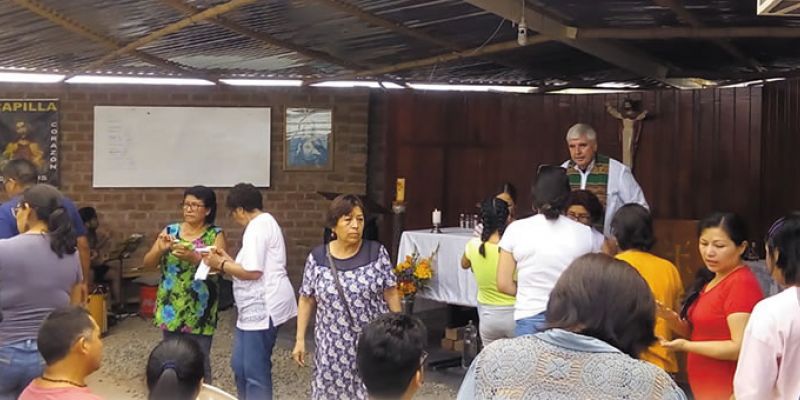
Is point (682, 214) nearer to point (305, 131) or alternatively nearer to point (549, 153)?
point (549, 153)

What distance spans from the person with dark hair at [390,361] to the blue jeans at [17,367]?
6.14ft

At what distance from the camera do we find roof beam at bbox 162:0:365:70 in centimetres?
580

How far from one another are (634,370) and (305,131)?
7.79 metres

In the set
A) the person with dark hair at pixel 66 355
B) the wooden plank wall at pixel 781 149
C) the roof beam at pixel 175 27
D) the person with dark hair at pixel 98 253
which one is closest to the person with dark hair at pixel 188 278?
the roof beam at pixel 175 27

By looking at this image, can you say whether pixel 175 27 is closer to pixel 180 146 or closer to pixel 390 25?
pixel 390 25

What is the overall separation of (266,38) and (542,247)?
3.56m

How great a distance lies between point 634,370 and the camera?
1873 mm

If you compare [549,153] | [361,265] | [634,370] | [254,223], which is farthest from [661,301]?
[549,153]

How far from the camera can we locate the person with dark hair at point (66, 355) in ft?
9.27

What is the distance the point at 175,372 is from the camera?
2668 millimetres

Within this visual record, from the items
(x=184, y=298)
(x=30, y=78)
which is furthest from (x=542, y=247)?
(x=30, y=78)

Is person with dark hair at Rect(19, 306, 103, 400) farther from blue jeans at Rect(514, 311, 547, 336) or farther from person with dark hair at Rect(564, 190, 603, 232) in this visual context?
person with dark hair at Rect(564, 190, 603, 232)

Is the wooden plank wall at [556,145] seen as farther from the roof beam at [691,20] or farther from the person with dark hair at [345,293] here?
the person with dark hair at [345,293]

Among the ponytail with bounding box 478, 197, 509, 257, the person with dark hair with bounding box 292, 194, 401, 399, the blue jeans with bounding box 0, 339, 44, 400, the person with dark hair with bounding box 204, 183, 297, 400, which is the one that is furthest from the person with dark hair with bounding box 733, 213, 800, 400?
the blue jeans with bounding box 0, 339, 44, 400
